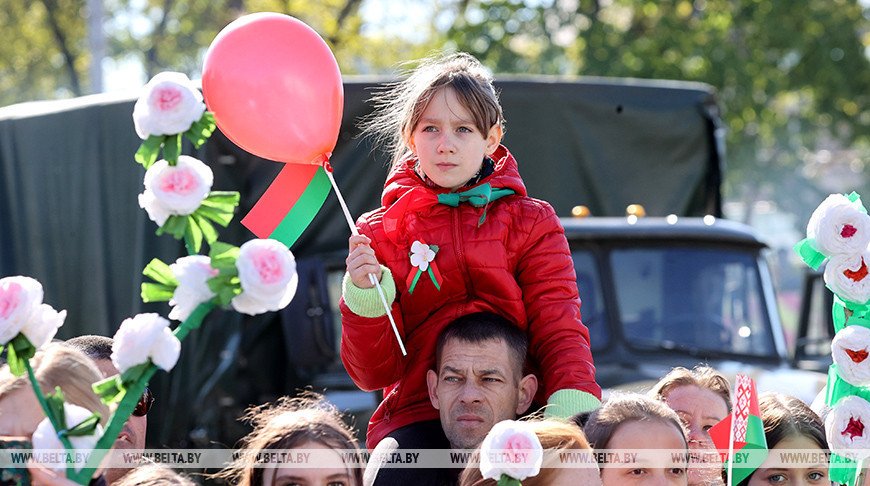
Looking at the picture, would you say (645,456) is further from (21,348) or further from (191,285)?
(21,348)

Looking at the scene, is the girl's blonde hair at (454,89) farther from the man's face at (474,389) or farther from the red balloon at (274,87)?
the man's face at (474,389)

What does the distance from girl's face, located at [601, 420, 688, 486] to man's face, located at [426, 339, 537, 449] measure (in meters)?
0.42

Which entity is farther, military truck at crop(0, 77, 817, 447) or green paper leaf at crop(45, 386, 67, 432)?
military truck at crop(0, 77, 817, 447)

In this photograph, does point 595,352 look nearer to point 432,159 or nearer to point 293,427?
point 432,159

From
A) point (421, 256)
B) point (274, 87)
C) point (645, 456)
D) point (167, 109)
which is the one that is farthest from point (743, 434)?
point (167, 109)

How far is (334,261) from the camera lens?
6020mm

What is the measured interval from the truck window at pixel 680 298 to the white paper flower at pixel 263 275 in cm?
412

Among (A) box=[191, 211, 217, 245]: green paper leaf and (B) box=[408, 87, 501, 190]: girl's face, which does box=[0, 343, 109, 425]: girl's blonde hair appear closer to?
(A) box=[191, 211, 217, 245]: green paper leaf

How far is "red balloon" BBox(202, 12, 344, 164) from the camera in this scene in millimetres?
2699

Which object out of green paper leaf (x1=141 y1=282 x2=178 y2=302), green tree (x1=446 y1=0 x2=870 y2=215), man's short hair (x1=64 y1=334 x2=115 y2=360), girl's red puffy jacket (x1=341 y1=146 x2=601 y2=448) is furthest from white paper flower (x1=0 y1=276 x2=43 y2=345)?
green tree (x1=446 y1=0 x2=870 y2=215)

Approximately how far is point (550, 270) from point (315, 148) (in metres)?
0.75

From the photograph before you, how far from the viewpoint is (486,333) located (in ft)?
9.87

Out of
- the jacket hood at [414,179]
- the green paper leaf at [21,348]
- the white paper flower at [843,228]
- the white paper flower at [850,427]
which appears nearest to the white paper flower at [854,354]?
the white paper flower at [850,427]

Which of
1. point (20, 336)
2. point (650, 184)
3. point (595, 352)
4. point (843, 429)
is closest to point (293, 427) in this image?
point (20, 336)
